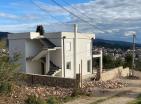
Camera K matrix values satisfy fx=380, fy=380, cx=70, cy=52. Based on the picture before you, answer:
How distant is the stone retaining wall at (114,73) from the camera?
37.1m

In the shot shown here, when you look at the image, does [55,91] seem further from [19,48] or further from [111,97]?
[19,48]

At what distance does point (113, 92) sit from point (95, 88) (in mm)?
1944

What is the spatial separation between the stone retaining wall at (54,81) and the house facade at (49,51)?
294 inches

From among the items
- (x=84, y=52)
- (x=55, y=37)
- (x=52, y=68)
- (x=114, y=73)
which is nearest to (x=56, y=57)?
(x=52, y=68)

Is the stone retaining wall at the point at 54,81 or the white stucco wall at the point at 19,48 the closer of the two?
the stone retaining wall at the point at 54,81

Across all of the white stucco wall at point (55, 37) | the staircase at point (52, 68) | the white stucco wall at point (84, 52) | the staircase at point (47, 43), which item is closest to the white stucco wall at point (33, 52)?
the staircase at point (47, 43)

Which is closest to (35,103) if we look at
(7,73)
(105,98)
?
(7,73)

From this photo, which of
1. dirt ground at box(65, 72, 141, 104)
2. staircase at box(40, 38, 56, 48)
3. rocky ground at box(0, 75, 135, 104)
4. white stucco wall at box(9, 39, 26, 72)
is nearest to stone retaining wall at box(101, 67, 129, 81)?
rocky ground at box(0, 75, 135, 104)

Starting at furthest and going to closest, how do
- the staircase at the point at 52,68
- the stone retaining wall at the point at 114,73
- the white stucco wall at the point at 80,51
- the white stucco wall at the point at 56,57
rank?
the white stucco wall at the point at 80,51, the white stucco wall at the point at 56,57, the staircase at the point at 52,68, the stone retaining wall at the point at 114,73

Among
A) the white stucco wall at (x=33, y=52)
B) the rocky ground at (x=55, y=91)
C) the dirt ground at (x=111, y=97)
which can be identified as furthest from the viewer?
the white stucco wall at (x=33, y=52)

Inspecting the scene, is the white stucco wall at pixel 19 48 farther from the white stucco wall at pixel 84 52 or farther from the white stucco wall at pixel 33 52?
the white stucco wall at pixel 84 52

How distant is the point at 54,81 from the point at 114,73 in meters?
10.9

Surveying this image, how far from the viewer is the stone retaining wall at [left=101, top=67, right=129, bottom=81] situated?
37.1m

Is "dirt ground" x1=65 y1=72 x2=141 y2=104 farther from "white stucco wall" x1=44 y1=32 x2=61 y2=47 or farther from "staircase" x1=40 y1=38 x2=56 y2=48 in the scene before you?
"staircase" x1=40 y1=38 x2=56 y2=48
